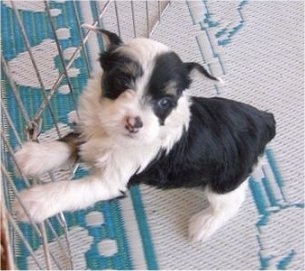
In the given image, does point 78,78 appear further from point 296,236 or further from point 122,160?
point 296,236

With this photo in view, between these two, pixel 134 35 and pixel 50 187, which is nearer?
pixel 50 187

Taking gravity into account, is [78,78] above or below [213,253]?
above

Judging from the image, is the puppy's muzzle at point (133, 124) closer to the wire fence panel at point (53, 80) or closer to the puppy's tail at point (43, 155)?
the puppy's tail at point (43, 155)

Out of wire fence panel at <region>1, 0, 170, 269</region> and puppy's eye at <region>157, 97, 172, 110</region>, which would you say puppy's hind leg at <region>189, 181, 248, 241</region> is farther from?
puppy's eye at <region>157, 97, 172, 110</region>

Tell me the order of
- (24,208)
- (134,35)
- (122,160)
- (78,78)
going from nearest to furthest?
(24,208), (122,160), (78,78), (134,35)

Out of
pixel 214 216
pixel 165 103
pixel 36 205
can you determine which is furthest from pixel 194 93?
pixel 36 205

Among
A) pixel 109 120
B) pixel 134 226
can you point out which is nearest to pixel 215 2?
pixel 134 226

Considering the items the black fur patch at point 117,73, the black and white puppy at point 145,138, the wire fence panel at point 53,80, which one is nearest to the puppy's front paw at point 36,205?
the black and white puppy at point 145,138

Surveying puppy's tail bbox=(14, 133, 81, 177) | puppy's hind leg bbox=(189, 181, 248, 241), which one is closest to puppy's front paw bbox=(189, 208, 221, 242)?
puppy's hind leg bbox=(189, 181, 248, 241)
